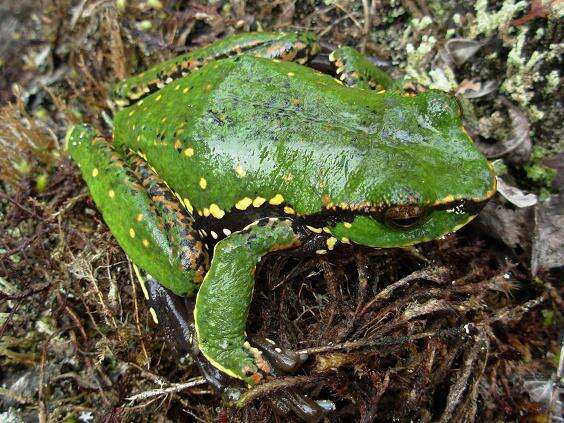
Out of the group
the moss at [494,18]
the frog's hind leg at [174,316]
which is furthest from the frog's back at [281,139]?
the moss at [494,18]

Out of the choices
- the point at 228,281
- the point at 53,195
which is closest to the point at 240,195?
the point at 228,281

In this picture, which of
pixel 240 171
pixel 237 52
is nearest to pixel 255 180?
pixel 240 171

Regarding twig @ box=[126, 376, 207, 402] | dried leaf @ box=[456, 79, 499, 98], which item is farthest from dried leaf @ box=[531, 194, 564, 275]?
twig @ box=[126, 376, 207, 402]

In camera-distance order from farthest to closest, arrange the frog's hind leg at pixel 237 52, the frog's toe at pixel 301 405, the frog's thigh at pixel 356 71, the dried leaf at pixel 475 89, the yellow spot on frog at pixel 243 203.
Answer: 1. the dried leaf at pixel 475 89
2. the frog's hind leg at pixel 237 52
3. the frog's thigh at pixel 356 71
4. the yellow spot on frog at pixel 243 203
5. the frog's toe at pixel 301 405

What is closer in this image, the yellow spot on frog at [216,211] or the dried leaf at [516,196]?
the yellow spot on frog at [216,211]

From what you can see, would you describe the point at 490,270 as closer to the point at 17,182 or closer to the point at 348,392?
the point at 348,392

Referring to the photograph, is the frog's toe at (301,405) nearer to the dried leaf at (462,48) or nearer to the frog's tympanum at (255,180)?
the frog's tympanum at (255,180)

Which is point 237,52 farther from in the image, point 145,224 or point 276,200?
point 145,224
